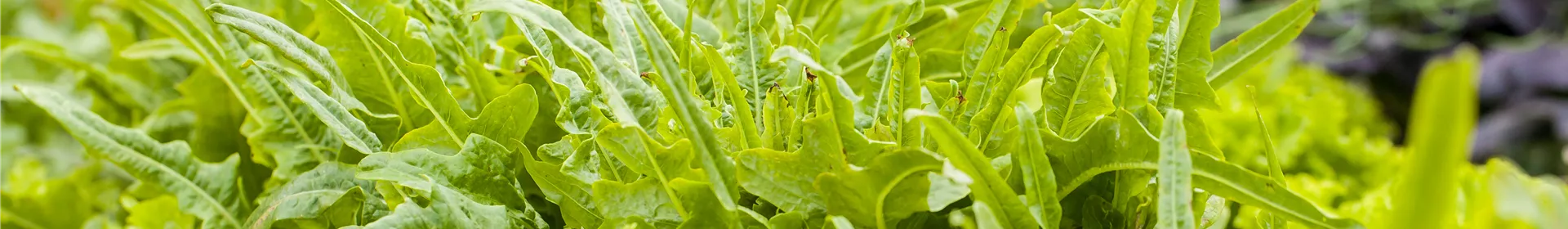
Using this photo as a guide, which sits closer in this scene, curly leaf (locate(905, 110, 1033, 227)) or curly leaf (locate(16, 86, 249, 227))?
curly leaf (locate(905, 110, 1033, 227))

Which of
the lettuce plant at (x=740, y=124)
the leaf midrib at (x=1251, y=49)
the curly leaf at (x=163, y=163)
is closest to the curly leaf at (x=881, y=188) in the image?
the lettuce plant at (x=740, y=124)

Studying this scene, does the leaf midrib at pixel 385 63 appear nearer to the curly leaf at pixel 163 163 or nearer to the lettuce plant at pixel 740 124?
the lettuce plant at pixel 740 124

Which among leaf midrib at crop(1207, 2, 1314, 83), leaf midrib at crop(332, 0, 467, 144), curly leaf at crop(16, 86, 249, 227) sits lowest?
curly leaf at crop(16, 86, 249, 227)

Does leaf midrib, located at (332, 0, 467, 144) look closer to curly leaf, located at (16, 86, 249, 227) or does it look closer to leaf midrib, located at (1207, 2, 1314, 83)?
curly leaf, located at (16, 86, 249, 227)

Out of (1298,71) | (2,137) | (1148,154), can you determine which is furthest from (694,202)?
(1298,71)

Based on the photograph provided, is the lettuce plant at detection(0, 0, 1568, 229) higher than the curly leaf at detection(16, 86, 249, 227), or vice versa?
the lettuce plant at detection(0, 0, 1568, 229)

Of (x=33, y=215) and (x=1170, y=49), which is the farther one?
(x=33, y=215)

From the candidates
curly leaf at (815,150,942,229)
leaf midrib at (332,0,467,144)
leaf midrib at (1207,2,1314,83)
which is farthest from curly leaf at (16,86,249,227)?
leaf midrib at (1207,2,1314,83)

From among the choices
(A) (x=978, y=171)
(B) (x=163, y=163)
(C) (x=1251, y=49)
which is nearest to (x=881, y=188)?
(A) (x=978, y=171)

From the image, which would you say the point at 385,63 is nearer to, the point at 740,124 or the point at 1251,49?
the point at 740,124

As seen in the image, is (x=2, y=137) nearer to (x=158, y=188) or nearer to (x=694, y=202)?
(x=158, y=188)
